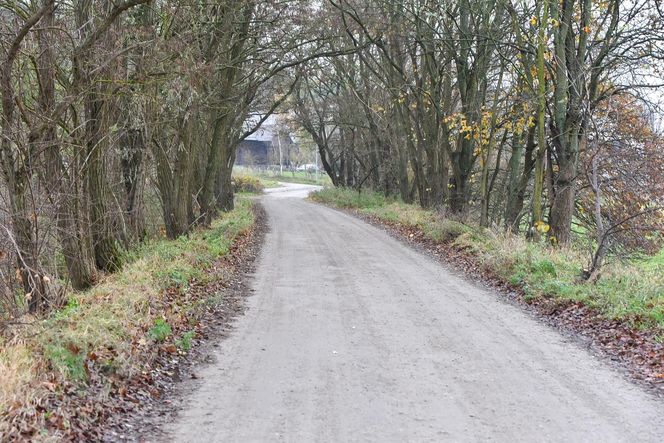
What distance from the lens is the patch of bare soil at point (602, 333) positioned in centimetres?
723

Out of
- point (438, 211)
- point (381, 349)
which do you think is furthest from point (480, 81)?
point (381, 349)

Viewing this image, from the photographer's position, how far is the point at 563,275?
1166 centimetres

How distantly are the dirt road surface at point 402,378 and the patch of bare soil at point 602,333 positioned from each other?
25cm

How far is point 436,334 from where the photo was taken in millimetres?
8633

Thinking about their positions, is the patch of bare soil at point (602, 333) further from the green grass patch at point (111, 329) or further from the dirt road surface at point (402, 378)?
the green grass patch at point (111, 329)

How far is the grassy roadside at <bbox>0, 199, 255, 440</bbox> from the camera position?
523 centimetres

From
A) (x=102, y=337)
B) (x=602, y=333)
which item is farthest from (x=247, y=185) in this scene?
(x=102, y=337)

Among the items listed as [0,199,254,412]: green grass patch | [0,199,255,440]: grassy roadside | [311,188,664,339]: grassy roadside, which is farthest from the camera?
[311,188,664,339]: grassy roadside

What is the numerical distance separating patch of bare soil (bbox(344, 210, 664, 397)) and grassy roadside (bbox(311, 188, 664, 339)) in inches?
4.7

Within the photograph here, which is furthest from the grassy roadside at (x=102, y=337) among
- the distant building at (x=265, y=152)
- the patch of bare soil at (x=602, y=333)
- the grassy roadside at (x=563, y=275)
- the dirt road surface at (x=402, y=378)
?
the distant building at (x=265, y=152)

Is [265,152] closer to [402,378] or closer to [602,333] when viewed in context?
[602,333]

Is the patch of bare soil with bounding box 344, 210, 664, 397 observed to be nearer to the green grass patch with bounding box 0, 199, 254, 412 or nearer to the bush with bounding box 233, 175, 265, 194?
the green grass patch with bounding box 0, 199, 254, 412

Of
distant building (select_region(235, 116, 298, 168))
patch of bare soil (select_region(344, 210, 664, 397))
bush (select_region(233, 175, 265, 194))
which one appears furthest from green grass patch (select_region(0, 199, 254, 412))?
distant building (select_region(235, 116, 298, 168))

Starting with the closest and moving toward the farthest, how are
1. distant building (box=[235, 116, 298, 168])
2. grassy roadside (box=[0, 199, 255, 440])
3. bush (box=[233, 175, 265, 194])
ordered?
grassy roadside (box=[0, 199, 255, 440]) < bush (box=[233, 175, 265, 194]) < distant building (box=[235, 116, 298, 168])
